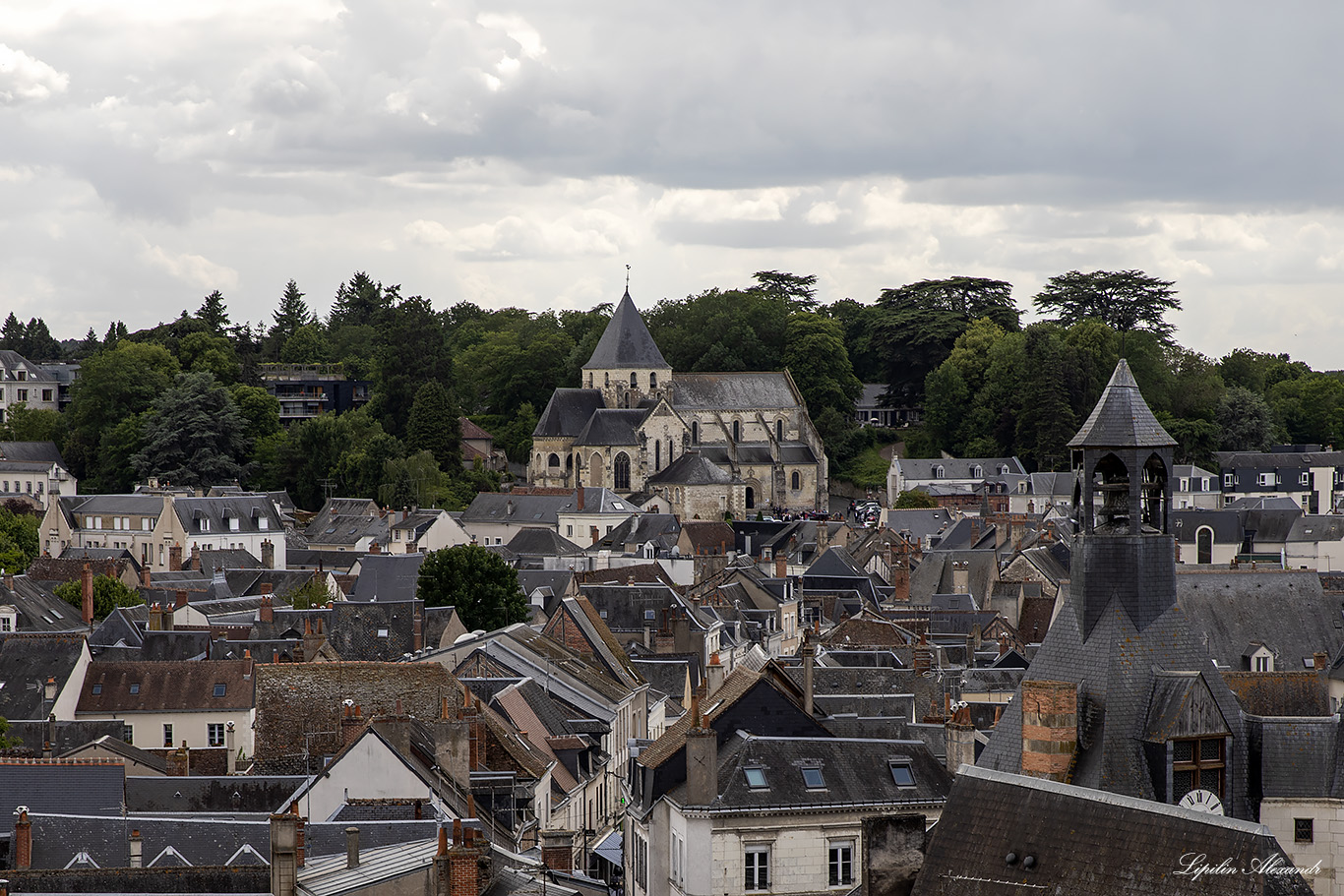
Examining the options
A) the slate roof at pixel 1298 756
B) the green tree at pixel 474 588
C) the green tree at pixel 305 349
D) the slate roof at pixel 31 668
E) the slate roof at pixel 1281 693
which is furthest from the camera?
the green tree at pixel 305 349

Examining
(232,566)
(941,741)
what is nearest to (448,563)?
(232,566)

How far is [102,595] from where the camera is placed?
200ft

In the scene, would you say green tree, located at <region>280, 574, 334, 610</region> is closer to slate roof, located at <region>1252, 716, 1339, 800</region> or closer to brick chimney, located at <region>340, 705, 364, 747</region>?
brick chimney, located at <region>340, 705, 364, 747</region>

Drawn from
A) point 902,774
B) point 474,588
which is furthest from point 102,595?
point 902,774

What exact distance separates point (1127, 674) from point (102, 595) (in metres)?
46.7

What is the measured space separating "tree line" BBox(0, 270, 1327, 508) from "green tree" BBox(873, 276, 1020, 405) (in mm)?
166

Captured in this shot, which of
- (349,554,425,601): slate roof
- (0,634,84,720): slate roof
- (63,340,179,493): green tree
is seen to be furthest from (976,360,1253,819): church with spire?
(63,340,179,493): green tree

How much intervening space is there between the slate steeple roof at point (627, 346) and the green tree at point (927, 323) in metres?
22.5

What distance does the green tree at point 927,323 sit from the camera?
136m

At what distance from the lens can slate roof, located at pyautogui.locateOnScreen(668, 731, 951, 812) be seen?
24.4 m

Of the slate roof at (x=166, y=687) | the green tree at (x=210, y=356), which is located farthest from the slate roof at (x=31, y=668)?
the green tree at (x=210, y=356)

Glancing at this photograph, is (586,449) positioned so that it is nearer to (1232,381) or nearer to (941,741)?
(1232,381)

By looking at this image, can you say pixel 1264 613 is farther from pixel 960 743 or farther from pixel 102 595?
pixel 102 595

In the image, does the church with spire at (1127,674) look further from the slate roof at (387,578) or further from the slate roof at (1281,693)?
the slate roof at (387,578)
